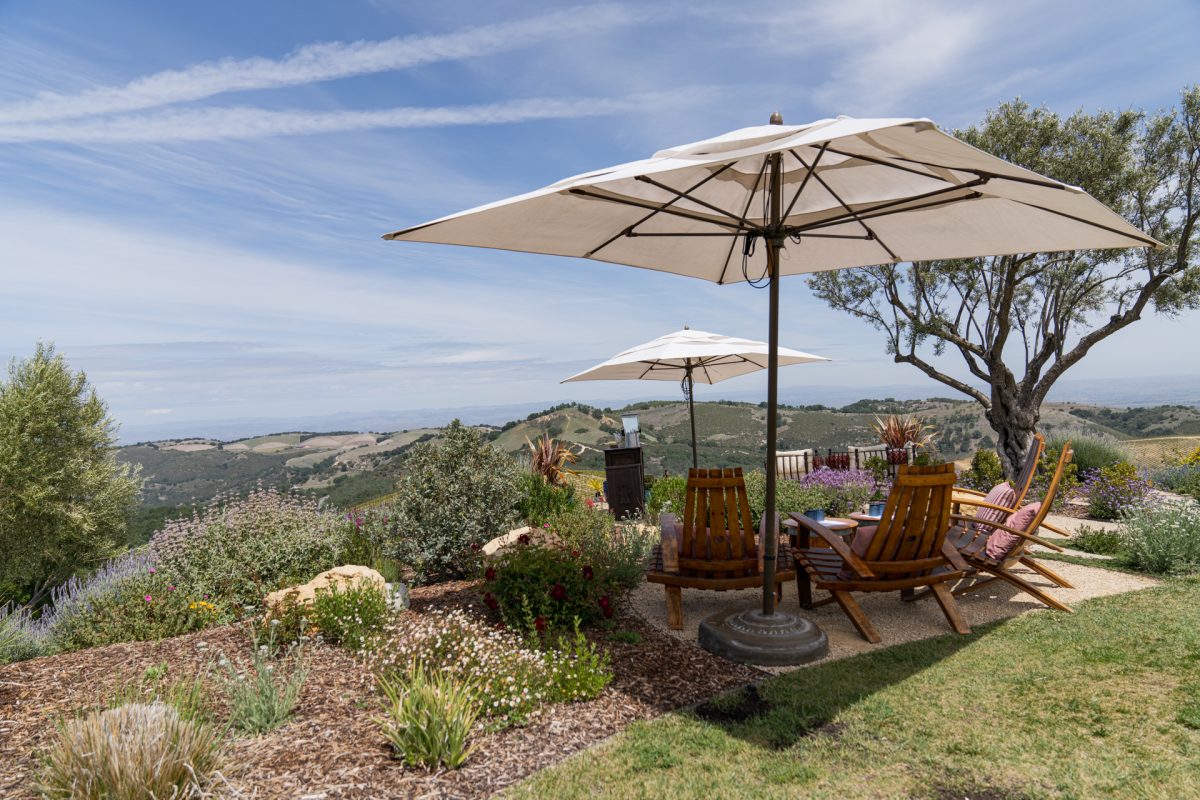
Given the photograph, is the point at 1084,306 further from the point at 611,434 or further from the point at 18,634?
the point at 18,634

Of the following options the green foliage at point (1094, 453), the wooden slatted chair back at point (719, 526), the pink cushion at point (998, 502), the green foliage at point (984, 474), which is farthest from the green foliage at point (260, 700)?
the green foliage at point (1094, 453)

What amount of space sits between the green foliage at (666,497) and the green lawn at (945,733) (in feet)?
16.8

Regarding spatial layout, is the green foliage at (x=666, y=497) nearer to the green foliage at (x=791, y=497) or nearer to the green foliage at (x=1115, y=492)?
the green foliage at (x=791, y=497)

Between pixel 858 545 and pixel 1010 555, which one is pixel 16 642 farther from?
pixel 1010 555

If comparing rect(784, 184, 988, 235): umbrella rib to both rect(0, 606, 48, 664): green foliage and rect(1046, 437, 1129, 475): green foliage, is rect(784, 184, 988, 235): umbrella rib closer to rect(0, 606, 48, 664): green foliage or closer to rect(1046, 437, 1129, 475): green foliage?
rect(0, 606, 48, 664): green foliage

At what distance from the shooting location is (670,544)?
16.8 ft

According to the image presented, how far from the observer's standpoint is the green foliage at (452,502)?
6422 millimetres

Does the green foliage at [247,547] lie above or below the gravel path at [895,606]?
above

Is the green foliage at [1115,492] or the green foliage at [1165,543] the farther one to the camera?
the green foliage at [1115,492]

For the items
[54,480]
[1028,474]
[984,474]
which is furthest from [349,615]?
[54,480]

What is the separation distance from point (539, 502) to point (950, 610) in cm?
526

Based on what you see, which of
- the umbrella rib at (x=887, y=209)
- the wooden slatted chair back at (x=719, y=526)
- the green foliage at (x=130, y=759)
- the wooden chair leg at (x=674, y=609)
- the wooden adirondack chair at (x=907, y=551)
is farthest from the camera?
the wooden chair leg at (x=674, y=609)

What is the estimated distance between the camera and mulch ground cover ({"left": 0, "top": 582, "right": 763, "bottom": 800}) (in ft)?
8.80

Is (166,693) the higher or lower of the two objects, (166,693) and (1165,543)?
the lower
